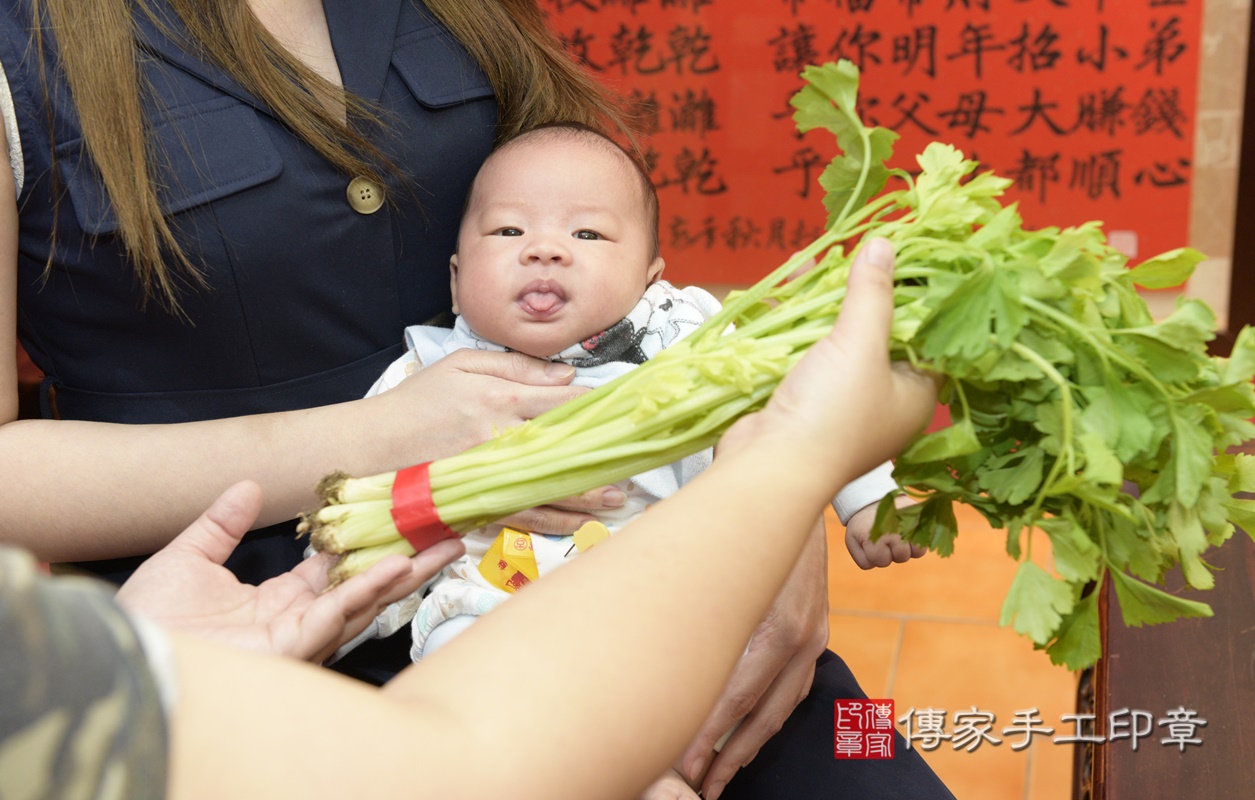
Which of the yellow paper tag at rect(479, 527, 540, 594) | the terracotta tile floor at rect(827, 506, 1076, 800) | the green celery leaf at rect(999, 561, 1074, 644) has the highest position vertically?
the green celery leaf at rect(999, 561, 1074, 644)

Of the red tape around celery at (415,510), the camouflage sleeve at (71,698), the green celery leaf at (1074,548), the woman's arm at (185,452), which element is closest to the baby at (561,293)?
the woman's arm at (185,452)

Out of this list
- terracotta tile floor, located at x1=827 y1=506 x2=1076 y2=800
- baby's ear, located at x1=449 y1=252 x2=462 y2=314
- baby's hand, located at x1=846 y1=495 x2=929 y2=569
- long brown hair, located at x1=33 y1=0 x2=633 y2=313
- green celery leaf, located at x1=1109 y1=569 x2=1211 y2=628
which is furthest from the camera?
terracotta tile floor, located at x1=827 y1=506 x2=1076 y2=800

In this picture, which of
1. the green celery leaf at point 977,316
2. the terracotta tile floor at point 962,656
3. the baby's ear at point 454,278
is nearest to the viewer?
the green celery leaf at point 977,316

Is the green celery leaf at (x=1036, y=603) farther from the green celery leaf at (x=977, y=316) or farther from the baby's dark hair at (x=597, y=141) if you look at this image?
the baby's dark hair at (x=597, y=141)

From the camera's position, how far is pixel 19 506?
1034 millimetres

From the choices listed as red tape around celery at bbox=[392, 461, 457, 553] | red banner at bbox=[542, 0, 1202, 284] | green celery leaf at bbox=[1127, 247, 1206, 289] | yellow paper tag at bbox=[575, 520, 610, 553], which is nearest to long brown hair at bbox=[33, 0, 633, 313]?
red tape around celery at bbox=[392, 461, 457, 553]

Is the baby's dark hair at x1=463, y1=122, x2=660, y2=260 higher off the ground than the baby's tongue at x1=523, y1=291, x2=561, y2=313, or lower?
higher

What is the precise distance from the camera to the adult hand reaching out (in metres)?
0.84

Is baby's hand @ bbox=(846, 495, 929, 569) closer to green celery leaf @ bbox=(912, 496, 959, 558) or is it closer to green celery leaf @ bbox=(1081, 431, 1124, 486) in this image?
green celery leaf @ bbox=(912, 496, 959, 558)

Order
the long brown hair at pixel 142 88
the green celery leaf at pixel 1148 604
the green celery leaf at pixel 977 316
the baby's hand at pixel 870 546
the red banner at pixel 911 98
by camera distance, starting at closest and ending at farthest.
→ the green celery leaf at pixel 977 316 < the green celery leaf at pixel 1148 604 < the long brown hair at pixel 142 88 < the baby's hand at pixel 870 546 < the red banner at pixel 911 98

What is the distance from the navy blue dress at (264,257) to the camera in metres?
1.07

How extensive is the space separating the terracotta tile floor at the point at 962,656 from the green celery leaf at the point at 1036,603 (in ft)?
5.32

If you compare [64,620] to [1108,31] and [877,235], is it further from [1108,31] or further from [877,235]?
[1108,31]

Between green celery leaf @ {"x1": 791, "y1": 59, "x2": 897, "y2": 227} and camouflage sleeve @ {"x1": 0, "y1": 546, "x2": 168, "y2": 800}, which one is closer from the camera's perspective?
camouflage sleeve @ {"x1": 0, "y1": 546, "x2": 168, "y2": 800}
